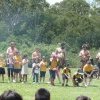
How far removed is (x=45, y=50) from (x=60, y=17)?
43.6 meters

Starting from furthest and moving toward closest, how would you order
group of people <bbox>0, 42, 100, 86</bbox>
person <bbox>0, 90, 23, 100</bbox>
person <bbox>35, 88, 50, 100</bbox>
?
group of people <bbox>0, 42, 100, 86</bbox>, person <bbox>35, 88, 50, 100</bbox>, person <bbox>0, 90, 23, 100</bbox>

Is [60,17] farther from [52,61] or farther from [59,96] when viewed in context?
[59,96]

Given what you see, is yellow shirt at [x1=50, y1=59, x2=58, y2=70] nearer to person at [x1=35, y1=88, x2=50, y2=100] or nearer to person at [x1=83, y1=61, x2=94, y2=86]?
person at [x1=83, y1=61, x2=94, y2=86]

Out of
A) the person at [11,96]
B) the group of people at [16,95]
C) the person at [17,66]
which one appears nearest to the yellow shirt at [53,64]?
the person at [17,66]

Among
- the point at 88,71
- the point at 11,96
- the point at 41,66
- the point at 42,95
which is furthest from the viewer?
the point at 41,66

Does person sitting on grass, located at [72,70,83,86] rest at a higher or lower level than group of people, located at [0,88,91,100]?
lower

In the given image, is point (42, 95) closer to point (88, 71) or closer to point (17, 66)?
point (88, 71)

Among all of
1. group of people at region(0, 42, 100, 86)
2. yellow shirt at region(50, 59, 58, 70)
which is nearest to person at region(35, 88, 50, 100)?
group of people at region(0, 42, 100, 86)

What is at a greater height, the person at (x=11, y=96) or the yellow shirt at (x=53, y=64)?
the person at (x=11, y=96)

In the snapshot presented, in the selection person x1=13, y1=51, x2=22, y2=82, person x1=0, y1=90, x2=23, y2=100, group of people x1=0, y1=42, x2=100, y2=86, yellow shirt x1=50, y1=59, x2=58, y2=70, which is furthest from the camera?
person x1=13, y1=51, x2=22, y2=82

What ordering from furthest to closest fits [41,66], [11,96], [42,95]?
[41,66]
[42,95]
[11,96]

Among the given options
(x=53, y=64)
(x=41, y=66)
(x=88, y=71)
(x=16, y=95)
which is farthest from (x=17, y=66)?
(x=16, y=95)

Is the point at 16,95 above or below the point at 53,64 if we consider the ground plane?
above

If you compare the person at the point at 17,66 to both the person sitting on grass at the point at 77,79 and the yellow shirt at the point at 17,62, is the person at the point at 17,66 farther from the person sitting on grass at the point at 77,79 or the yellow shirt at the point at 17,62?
the person sitting on grass at the point at 77,79
